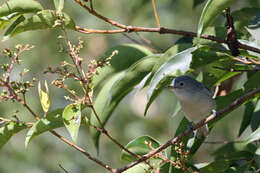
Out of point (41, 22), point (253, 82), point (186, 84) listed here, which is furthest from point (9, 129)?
point (186, 84)

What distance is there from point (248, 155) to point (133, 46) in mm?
947

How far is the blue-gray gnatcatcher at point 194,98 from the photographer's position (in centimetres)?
281

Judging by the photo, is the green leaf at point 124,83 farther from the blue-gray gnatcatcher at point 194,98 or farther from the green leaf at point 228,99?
the blue-gray gnatcatcher at point 194,98

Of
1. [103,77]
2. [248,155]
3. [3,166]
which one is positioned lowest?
[3,166]

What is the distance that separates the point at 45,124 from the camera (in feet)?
6.36

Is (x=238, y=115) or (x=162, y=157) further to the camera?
(x=238, y=115)

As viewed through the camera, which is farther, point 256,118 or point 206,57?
point 256,118

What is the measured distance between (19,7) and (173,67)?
78 cm

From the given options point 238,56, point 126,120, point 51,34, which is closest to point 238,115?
point 126,120

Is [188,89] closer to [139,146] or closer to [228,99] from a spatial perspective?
[228,99]

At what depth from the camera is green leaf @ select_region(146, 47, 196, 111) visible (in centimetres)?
195

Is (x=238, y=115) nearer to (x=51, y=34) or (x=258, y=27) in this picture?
(x=51, y=34)

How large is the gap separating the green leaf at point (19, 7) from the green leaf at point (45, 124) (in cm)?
51

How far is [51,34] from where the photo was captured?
6.30 meters
